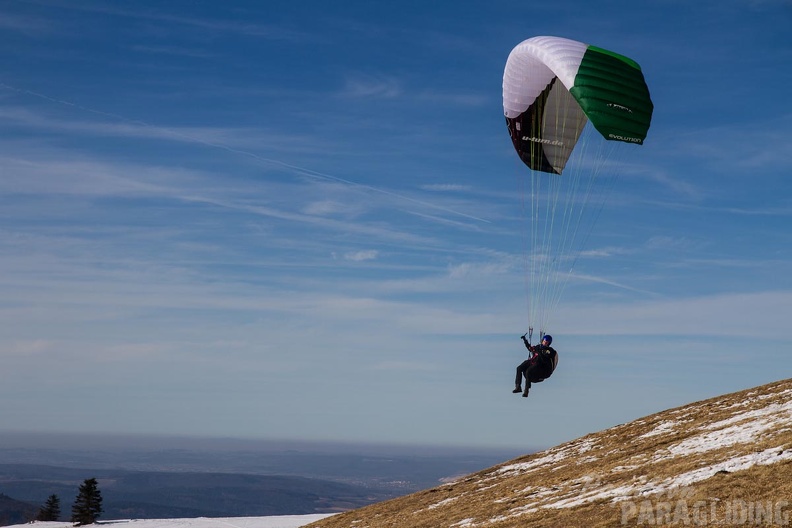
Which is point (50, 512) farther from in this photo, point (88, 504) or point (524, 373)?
point (524, 373)

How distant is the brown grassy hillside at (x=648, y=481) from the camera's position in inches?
626

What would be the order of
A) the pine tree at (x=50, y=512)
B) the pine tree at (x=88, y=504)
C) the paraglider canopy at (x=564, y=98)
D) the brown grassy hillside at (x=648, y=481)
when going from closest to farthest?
the brown grassy hillside at (x=648, y=481), the paraglider canopy at (x=564, y=98), the pine tree at (x=88, y=504), the pine tree at (x=50, y=512)

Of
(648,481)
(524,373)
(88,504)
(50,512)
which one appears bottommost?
(50,512)

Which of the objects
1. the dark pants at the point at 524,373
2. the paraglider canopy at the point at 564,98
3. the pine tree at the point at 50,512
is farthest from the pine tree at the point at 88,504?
the paraglider canopy at the point at 564,98

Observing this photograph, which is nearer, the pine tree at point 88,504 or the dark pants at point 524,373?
the dark pants at point 524,373

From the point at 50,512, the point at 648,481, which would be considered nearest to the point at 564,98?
the point at 648,481

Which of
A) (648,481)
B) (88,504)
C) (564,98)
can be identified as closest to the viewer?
(648,481)

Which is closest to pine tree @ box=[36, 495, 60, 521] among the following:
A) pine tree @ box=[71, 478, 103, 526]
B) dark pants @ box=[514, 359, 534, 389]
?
pine tree @ box=[71, 478, 103, 526]

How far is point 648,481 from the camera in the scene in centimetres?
1947

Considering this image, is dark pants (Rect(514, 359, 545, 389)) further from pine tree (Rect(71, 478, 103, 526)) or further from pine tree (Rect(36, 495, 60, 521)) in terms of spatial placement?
pine tree (Rect(36, 495, 60, 521))

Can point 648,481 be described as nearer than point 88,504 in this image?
Yes

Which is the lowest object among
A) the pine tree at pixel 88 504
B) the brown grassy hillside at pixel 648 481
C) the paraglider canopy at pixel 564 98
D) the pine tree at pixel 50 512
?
the pine tree at pixel 50 512

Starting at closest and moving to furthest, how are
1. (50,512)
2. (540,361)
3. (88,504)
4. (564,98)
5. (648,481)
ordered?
1. (648,481)
2. (540,361)
3. (564,98)
4. (88,504)
5. (50,512)

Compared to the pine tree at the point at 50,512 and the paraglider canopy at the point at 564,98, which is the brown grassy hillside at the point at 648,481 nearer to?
the paraglider canopy at the point at 564,98
